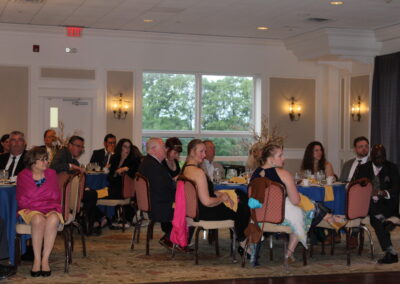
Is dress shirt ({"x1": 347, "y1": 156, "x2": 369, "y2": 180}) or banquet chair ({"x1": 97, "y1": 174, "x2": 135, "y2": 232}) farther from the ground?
dress shirt ({"x1": 347, "y1": 156, "x2": 369, "y2": 180})

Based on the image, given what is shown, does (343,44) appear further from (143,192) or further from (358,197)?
(143,192)

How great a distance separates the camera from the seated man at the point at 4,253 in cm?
639

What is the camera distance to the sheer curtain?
12.7 metres

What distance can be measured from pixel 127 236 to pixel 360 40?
626 cm

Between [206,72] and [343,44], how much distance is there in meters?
2.80

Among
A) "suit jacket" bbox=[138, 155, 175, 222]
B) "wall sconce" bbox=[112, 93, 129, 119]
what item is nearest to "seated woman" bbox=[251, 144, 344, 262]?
"suit jacket" bbox=[138, 155, 175, 222]

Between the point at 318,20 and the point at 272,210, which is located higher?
the point at 318,20

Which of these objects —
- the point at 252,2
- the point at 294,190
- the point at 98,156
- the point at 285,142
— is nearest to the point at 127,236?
the point at 98,156

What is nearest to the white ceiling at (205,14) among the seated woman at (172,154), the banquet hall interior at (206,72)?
the banquet hall interior at (206,72)

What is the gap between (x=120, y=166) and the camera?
32.9 ft

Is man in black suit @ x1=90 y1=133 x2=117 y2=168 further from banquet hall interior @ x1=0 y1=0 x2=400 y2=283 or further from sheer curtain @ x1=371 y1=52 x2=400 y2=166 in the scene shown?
sheer curtain @ x1=371 y1=52 x2=400 y2=166

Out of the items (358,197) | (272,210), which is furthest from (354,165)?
(272,210)

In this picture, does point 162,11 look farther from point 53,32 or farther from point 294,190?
point 294,190

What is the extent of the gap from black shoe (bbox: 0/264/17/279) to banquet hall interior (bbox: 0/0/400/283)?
2.98m
